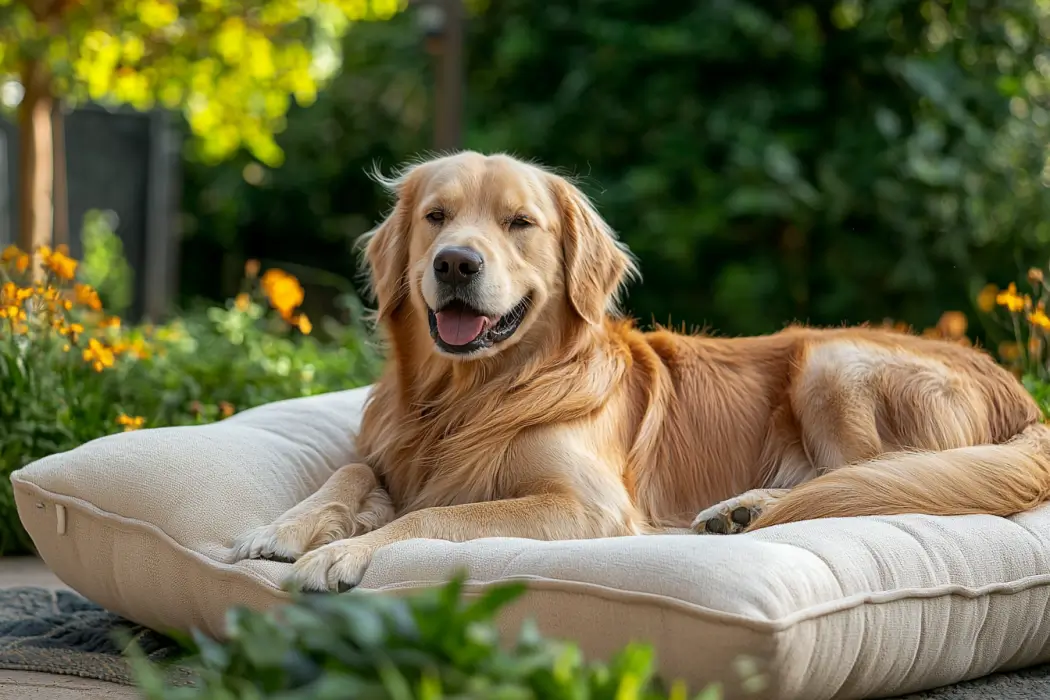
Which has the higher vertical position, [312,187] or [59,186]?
[59,186]

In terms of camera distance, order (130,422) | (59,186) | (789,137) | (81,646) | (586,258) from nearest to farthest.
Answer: (81,646), (586,258), (130,422), (789,137), (59,186)

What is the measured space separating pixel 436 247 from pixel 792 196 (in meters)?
6.85

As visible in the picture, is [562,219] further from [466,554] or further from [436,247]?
[466,554]

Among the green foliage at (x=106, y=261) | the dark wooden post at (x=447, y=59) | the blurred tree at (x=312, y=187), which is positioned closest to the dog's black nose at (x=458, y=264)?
the dark wooden post at (x=447, y=59)

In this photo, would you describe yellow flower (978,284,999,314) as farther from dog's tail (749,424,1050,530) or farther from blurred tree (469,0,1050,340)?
blurred tree (469,0,1050,340)

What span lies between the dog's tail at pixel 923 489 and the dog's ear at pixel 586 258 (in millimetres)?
840

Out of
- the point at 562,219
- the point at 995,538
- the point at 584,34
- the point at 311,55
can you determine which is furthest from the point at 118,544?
the point at 584,34

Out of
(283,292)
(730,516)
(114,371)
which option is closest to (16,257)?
(114,371)

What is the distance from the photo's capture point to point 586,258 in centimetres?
381

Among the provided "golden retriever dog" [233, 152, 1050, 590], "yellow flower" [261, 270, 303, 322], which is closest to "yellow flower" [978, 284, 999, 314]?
"golden retriever dog" [233, 152, 1050, 590]

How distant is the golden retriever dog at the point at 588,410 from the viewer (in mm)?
3291

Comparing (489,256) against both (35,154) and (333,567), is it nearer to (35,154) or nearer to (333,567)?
(333,567)

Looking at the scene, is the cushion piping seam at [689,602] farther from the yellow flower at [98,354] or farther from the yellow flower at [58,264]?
the yellow flower at [58,264]

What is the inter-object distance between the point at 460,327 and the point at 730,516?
0.95 meters
